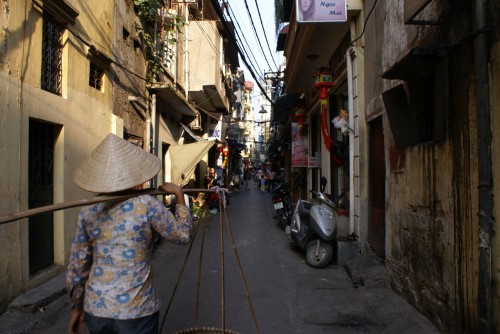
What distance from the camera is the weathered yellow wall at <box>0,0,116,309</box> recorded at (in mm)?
4828

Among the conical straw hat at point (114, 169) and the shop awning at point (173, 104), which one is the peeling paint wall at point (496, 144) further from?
the shop awning at point (173, 104)

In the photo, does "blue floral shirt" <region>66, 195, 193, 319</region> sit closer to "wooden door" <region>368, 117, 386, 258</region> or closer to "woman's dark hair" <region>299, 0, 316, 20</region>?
"wooden door" <region>368, 117, 386, 258</region>

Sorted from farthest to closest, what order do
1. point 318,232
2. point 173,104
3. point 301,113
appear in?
point 173,104
point 301,113
point 318,232

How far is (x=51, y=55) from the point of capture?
6203 mm

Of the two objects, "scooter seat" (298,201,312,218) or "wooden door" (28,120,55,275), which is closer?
"wooden door" (28,120,55,275)

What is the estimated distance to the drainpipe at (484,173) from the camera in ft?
10.0

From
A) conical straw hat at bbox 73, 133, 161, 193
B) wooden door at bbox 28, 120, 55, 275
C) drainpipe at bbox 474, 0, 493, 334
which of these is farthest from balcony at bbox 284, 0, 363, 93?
conical straw hat at bbox 73, 133, 161, 193

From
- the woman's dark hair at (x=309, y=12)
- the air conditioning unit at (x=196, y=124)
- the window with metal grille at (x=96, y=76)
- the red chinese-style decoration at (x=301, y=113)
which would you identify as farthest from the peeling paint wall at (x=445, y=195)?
the air conditioning unit at (x=196, y=124)

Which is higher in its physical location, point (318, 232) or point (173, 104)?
point (173, 104)

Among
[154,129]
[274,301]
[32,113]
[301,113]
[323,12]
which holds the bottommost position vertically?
[274,301]

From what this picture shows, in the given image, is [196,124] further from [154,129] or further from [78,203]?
[78,203]

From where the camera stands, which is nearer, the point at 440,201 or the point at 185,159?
the point at 440,201

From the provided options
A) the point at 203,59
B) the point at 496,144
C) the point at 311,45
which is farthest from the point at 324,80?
the point at 203,59

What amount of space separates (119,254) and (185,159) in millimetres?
10155
